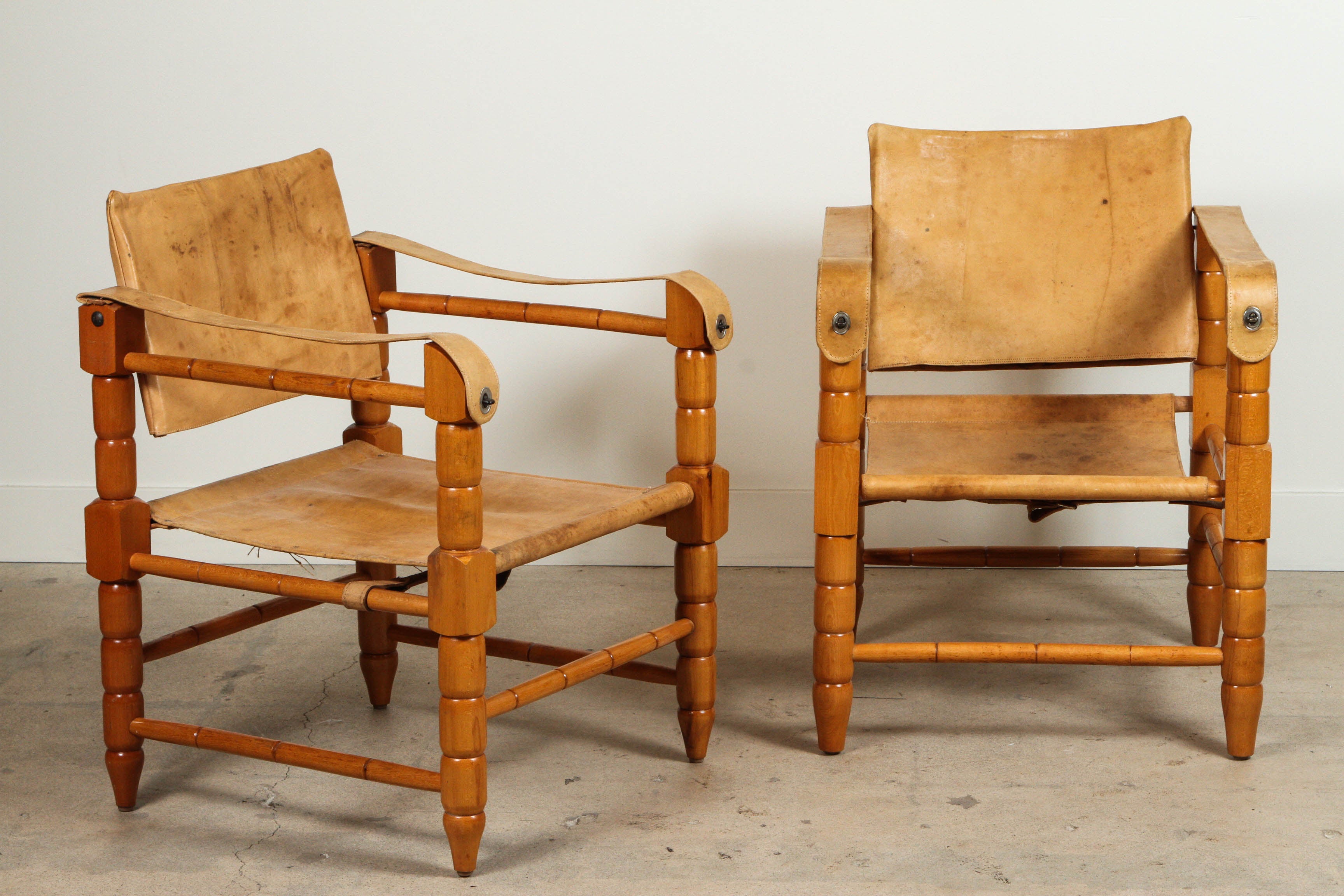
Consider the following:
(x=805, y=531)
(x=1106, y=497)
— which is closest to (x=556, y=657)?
(x=1106, y=497)

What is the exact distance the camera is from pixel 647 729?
2.15 meters

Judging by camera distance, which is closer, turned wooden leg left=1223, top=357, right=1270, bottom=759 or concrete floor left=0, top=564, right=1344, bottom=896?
concrete floor left=0, top=564, right=1344, bottom=896

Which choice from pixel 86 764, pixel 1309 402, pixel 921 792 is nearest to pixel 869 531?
pixel 1309 402

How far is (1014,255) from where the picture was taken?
2.25m

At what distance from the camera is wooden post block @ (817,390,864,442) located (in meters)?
1.95

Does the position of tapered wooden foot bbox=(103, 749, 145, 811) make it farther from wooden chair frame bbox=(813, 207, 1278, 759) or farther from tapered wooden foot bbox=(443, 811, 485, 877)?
wooden chair frame bbox=(813, 207, 1278, 759)

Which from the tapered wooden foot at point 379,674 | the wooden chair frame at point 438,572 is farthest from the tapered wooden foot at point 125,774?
the tapered wooden foot at point 379,674

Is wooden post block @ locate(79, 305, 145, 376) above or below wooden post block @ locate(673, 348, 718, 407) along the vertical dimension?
above

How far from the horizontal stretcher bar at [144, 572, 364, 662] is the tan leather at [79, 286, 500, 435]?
277 mm

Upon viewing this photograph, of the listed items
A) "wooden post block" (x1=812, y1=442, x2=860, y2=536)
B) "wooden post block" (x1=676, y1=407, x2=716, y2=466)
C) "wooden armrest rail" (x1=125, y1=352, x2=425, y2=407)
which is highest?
"wooden armrest rail" (x1=125, y1=352, x2=425, y2=407)

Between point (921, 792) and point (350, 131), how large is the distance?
172 cm

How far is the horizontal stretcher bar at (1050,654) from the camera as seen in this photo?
1.96m

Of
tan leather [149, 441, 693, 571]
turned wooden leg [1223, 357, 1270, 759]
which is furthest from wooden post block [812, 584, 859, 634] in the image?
turned wooden leg [1223, 357, 1270, 759]

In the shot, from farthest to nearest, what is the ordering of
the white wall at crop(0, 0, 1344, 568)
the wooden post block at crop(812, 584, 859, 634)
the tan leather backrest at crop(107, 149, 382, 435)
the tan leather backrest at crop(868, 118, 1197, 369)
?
the white wall at crop(0, 0, 1344, 568) < the tan leather backrest at crop(868, 118, 1197, 369) < the wooden post block at crop(812, 584, 859, 634) < the tan leather backrest at crop(107, 149, 382, 435)
